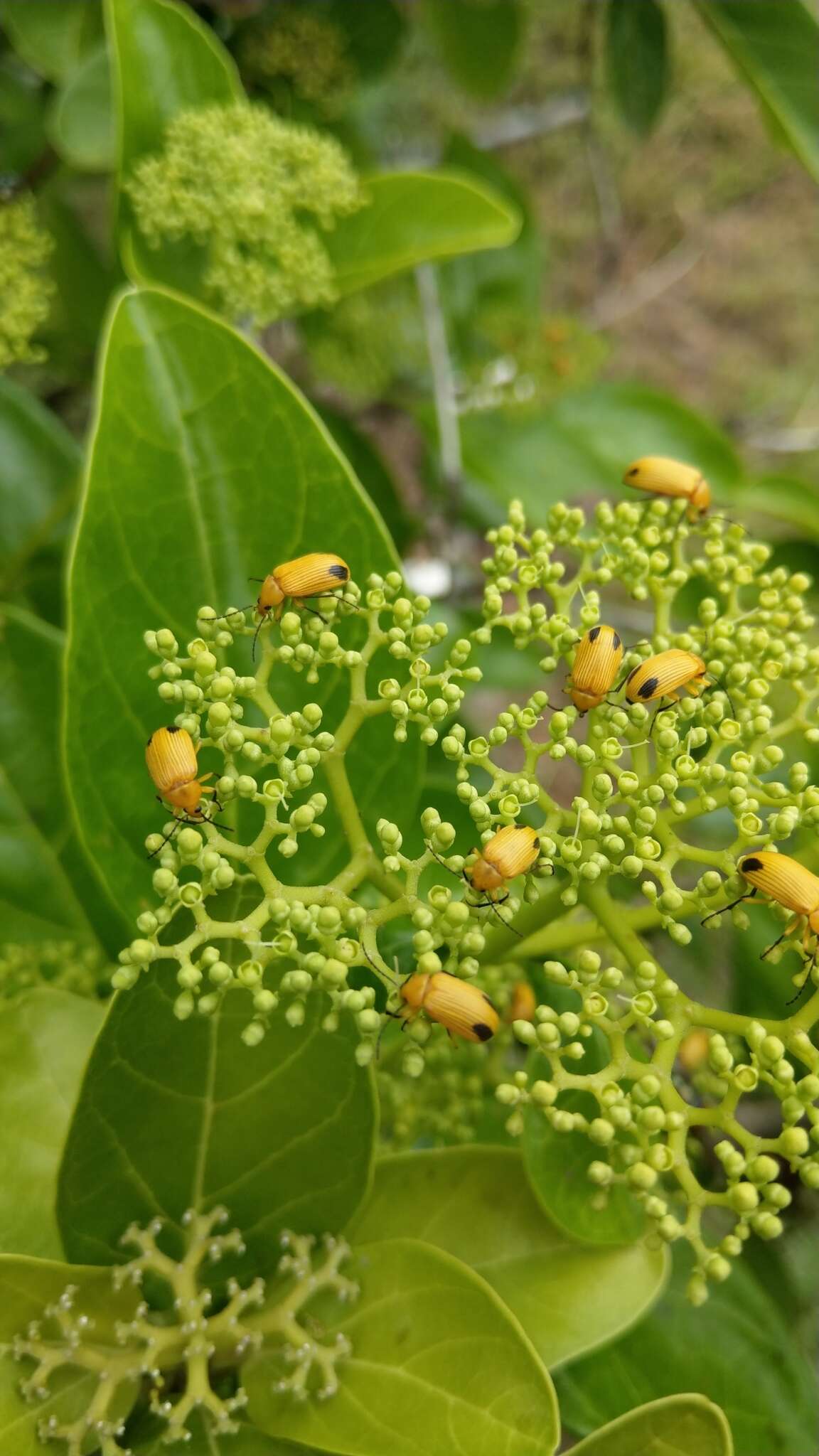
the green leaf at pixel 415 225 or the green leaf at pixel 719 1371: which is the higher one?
the green leaf at pixel 415 225

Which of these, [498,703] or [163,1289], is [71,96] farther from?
[498,703]

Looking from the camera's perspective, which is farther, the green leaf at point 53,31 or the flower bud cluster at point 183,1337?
the green leaf at point 53,31

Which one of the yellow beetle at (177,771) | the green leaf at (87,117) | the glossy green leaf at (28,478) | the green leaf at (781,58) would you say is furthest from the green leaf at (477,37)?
the yellow beetle at (177,771)

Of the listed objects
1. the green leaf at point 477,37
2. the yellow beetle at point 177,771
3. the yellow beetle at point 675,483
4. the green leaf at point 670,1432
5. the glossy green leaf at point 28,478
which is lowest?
the green leaf at point 670,1432

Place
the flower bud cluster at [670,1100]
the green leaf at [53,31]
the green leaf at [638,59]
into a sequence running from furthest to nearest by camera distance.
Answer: the green leaf at [638,59], the green leaf at [53,31], the flower bud cluster at [670,1100]

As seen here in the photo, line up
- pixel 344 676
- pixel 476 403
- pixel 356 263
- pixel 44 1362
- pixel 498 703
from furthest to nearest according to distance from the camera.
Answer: pixel 498 703 → pixel 476 403 → pixel 356 263 → pixel 344 676 → pixel 44 1362

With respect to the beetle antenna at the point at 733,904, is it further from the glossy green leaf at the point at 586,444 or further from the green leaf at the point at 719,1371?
the glossy green leaf at the point at 586,444

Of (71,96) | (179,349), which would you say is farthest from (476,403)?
(179,349)

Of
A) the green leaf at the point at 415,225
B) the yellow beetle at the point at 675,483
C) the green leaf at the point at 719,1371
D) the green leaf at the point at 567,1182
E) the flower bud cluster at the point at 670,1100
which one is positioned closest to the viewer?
the flower bud cluster at the point at 670,1100
